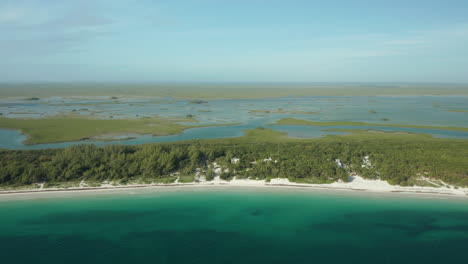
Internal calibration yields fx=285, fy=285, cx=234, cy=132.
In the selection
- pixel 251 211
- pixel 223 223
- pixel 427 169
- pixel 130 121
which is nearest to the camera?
pixel 223 223

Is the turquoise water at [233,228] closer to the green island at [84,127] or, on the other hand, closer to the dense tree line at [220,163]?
the dense tree line at [220,163]

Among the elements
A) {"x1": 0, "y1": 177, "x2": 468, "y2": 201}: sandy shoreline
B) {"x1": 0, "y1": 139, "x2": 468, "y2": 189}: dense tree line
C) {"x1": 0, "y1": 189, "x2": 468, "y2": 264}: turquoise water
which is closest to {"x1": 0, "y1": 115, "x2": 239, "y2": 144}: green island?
{"x1": 0, "y1": 139, "x2": 468, "y2": 189}: dense tree line

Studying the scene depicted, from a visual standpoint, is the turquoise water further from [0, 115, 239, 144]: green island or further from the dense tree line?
[0, 115, 239, 144]: green island

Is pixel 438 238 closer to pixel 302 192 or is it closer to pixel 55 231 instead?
pixel 302 192

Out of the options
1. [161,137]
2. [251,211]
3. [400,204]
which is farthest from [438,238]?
[161,137]

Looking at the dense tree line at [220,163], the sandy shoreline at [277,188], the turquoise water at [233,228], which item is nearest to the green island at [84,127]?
the dense tree line at [220,163]

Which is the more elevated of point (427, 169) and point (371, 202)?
point (427, 169)
